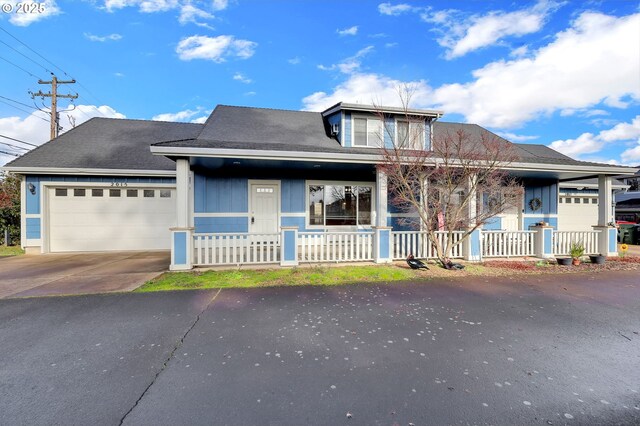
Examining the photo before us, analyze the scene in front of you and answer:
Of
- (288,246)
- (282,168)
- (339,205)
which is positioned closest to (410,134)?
(339,205)

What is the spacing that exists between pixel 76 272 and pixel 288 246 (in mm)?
5089

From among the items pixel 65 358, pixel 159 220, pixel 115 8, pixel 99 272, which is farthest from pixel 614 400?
pixel 115 8

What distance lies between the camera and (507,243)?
28.6 ft

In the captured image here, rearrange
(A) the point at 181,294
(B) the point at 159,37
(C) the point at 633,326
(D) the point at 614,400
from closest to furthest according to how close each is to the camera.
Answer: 1. (D) the point at 614,400
2. (C) the point at 633,326
3. (A) the point at 181,294
4. (B) the point at 159,37

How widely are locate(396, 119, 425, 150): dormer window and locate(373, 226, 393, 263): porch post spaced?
7.68 ft

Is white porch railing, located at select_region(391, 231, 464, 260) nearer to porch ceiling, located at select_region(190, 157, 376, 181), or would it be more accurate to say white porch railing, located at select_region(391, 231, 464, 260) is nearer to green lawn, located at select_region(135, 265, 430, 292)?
green lawn, located at select_region(135, 265, 430, 292)

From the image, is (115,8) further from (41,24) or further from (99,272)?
(99,272)

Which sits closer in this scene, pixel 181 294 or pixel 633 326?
pixel 633 326

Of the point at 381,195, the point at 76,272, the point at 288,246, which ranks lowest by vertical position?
the point at 76,272

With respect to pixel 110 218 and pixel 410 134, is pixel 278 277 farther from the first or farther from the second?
pixel 110 218

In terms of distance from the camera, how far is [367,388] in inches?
96.1

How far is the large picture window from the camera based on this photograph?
31.6 feet

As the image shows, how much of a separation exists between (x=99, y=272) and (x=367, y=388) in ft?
23.5

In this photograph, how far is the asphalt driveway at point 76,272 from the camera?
5395 mm
